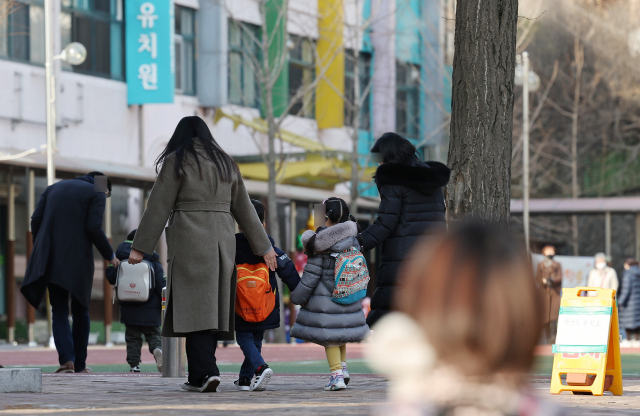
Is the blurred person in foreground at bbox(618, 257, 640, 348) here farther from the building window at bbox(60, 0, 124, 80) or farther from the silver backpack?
the silver backpack

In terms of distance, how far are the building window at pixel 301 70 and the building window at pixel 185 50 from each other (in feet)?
11.6

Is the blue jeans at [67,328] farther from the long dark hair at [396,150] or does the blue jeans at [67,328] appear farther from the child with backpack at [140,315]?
the long dark hair at [396,150]

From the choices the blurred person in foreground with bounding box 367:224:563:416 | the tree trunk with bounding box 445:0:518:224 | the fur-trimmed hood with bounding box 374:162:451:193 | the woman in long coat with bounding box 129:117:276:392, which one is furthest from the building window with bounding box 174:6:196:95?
the blurred person in foreground with bounding box 367:224:563:416

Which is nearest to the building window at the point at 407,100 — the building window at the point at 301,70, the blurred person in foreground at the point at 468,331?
the building window at the point at 301,70

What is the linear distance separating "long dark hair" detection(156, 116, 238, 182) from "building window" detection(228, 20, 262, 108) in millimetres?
19509

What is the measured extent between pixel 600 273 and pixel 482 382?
2243 cm

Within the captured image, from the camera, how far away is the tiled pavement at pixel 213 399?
661 cm

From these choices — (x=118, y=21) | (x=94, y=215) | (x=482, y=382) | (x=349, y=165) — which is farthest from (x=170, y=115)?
(x=482, y=382)

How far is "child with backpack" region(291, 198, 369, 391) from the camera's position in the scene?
8.39 m

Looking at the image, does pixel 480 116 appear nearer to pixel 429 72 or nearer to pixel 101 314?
pixel 101 314

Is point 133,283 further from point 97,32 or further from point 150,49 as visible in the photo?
point 97,32

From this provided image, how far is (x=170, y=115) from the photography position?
26234mm

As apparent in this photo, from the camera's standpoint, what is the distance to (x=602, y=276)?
2405 centimetres

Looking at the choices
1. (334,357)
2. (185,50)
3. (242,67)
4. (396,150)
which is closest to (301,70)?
(242,67)
